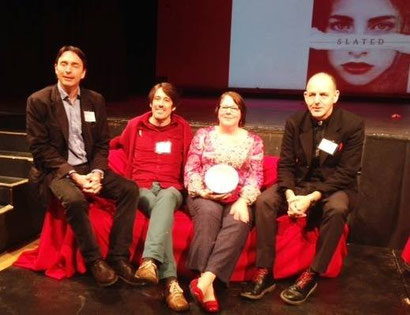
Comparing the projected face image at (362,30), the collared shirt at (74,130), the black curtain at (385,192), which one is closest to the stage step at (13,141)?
the collared shirt at (74,130)

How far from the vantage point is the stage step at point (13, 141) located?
138 inches

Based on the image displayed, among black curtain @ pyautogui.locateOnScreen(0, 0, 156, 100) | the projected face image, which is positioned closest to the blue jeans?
black curtain @ pyautogui.locateOnScreen(0, 0, 156, 100)

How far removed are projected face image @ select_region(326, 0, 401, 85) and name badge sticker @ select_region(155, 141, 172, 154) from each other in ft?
Answer: 11.0

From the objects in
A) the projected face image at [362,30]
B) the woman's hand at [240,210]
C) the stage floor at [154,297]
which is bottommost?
the stage floor at [154,297]

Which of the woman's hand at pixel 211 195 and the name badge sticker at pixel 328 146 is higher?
the name badge sticker at pixel 328 146

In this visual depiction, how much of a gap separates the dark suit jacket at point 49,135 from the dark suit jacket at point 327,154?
1040 millimetres

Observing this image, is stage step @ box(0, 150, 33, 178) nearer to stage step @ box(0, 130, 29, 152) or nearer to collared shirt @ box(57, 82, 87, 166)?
stage step @ box(0, 130, 29, 152)

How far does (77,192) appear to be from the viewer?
2455 millimetres

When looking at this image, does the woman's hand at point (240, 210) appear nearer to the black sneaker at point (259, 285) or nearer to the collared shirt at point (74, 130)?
the black sneaker at point (259, 285)

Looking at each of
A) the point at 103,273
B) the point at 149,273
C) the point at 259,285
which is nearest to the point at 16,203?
the point at 103,273

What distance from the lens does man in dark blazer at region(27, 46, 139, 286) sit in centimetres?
245

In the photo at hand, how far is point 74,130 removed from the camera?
268 centimetres

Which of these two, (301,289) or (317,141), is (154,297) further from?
(317,141)

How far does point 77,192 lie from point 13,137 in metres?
1.36
